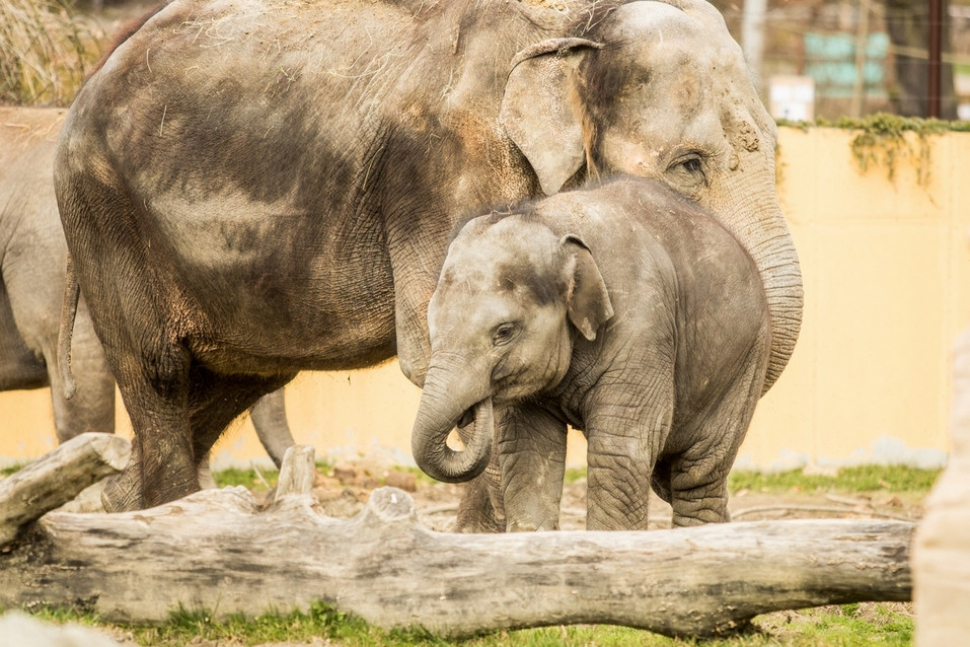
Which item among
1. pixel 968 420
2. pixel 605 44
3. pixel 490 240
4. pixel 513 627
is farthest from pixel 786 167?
pixel 968 420

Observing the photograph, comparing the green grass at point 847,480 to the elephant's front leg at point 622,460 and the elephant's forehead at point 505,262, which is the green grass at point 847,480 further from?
the elephant's forehead at point 505,262

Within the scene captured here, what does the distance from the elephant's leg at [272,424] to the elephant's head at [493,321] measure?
411 centimetres

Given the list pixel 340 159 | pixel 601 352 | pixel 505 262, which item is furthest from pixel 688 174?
pixel 340 159

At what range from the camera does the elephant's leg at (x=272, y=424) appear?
844 cm

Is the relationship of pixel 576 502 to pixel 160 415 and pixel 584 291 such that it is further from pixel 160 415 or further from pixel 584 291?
pixel 584 291

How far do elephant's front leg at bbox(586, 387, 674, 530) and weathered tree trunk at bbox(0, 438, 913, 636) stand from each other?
665 mm

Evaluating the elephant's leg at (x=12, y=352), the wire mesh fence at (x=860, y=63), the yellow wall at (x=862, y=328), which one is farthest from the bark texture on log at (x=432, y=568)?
the yellow wall at (x=862, y=328)

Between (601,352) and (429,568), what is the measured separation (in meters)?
0.99

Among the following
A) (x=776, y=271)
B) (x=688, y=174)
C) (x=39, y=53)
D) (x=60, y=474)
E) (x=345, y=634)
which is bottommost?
(x=345, y=634)

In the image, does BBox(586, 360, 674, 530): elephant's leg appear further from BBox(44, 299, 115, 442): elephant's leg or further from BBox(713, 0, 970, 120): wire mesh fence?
BBox(44, 299, 115, 442): elephant's leg

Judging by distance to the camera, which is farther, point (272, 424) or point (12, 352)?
point (272, 424)

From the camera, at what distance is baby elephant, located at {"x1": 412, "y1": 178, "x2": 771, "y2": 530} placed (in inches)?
172

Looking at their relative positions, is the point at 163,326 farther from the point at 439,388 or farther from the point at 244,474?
the point at 244,474

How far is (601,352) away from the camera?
4574mm
